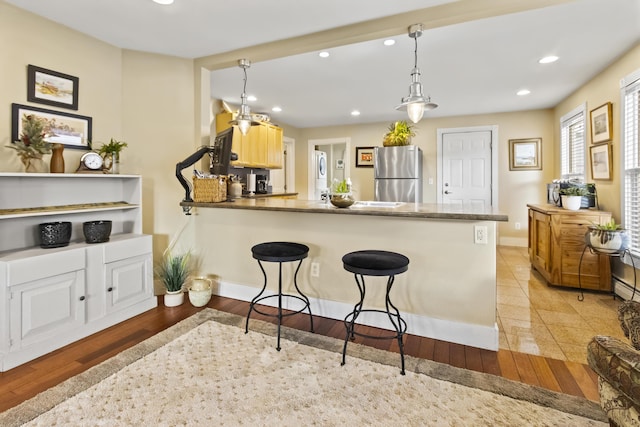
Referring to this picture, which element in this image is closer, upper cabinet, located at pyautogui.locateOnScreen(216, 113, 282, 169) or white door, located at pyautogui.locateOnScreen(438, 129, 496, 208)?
upper cabinet, located at pyautogui.locateOnScreen(216, 113, 282, 169)

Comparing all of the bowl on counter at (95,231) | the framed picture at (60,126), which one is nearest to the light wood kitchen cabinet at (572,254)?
the bowl on counter at (95,231)

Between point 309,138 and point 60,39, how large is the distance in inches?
188

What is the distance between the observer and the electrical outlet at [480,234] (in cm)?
215

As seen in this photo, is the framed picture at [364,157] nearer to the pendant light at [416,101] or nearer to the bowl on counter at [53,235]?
the pendant light at [416,101]

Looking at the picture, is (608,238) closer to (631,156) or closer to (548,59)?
(631,156)

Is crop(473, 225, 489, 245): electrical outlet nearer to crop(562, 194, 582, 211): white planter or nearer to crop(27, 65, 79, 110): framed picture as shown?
crop(562, 194, 582, 211): white planter

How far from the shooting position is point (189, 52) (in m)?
3.15

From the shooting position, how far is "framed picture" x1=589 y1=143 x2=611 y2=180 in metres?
3.37

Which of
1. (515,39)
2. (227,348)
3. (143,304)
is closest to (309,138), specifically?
(515,39)

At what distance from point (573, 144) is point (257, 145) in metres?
4.53

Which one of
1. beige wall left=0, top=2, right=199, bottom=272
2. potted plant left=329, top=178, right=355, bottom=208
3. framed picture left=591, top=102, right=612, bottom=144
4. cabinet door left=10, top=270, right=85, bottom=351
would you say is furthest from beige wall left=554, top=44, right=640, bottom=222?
cabinet door left=10, top=270, right=85, bottom=351

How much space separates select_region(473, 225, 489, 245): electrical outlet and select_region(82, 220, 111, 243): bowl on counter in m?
2.76

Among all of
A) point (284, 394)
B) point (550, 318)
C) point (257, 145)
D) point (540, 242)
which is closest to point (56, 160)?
point (284, 394)

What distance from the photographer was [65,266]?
7.27 feet
